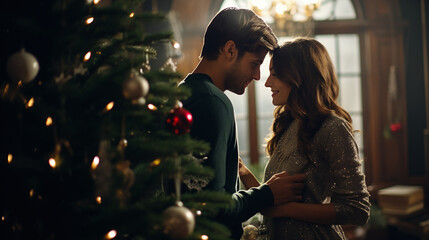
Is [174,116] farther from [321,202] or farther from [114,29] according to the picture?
[321,202]

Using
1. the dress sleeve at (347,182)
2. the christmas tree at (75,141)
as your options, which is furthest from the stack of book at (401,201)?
the christmas tree at (75,141)

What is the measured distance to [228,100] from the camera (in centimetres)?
134

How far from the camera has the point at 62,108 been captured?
32.5 inches

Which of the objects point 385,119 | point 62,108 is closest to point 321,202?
point 62,108

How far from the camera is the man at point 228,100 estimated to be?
4.11ft

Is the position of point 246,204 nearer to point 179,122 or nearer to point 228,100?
point 228,100

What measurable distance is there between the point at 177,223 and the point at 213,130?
0.48 m

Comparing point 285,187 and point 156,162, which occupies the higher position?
point 156,162

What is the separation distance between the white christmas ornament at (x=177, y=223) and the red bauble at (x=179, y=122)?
0.19 m

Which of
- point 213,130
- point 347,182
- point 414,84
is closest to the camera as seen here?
point 213,130

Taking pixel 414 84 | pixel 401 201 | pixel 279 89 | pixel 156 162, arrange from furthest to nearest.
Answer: pixel 414 84
pixel 401 201
pixel 279 89
pixel 156 162

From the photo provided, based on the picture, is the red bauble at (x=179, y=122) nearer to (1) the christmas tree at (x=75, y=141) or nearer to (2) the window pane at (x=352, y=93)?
(1) the christmas tree at (x=75, y=141)

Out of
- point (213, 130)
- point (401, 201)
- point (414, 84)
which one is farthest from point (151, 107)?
point (414, 84)

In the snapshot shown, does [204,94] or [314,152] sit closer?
[204,94]
